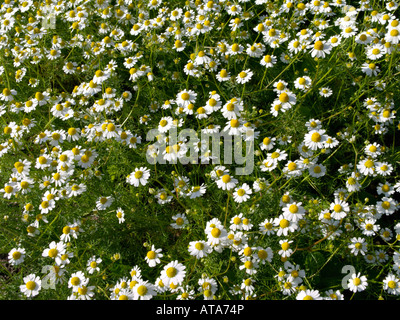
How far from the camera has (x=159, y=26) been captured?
4.29m

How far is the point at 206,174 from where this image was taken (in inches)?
122

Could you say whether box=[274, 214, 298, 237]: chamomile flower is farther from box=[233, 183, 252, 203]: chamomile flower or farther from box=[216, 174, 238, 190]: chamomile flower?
box=[216, 174, 238, 190]: chamomile flower

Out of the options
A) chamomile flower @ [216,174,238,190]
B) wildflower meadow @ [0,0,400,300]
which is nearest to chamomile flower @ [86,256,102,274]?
wildflower meadow @ [0,0,400,300]

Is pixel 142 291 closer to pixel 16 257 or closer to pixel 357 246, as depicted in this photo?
pixel 16 257

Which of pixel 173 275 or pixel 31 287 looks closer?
pixel 173 275

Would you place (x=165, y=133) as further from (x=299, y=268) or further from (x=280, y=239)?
(x=299, y=268)

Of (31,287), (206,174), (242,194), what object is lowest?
(31,287)

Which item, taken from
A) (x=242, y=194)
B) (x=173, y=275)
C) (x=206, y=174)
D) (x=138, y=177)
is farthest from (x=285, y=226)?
(x=138, y=177)

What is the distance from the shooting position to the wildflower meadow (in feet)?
9.23

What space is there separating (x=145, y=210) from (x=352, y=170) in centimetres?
204

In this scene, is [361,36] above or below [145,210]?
above

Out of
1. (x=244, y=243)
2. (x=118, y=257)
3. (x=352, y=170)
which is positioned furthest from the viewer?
(x=352, y=170)

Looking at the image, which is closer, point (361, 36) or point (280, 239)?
point (280, 239)
